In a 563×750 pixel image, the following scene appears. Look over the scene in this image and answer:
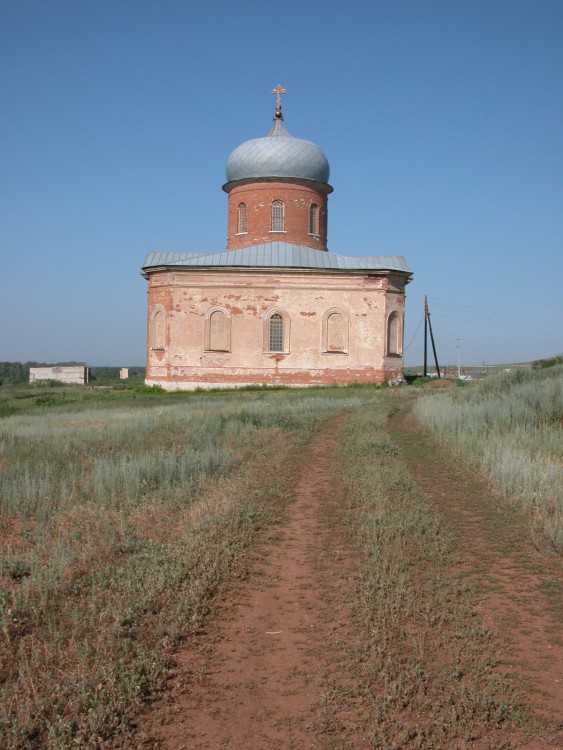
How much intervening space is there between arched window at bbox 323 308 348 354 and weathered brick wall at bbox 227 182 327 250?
441 cm

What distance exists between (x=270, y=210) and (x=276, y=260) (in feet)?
11.2

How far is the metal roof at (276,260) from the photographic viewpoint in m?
33.4

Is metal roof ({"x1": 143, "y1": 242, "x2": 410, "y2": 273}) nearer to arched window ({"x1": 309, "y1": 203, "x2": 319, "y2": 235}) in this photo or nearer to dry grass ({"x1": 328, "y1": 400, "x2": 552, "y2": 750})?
arched window ({"x1": 309, "y1": 203, "x2": 319, "y2": 235})

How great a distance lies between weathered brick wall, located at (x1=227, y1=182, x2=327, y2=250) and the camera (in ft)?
116

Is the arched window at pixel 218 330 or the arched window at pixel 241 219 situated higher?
the arched window at pixel 241 219

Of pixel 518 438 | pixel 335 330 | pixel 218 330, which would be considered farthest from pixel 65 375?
pixel 518 438

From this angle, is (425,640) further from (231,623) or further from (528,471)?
(528,471)

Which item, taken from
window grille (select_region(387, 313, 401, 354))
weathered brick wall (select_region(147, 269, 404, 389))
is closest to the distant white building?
weathered brick wall (select_region(147, 269, 404, 389))

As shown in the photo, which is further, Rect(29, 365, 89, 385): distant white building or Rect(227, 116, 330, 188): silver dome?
Rect(29, 365, 89, 385): distant white building

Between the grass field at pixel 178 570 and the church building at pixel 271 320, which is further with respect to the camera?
the church building at pixel 271 320

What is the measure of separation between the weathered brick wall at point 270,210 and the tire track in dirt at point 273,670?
3026 centimetres

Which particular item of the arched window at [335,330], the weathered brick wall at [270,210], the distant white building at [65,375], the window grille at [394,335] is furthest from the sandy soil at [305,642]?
the distant white building at [65,375]

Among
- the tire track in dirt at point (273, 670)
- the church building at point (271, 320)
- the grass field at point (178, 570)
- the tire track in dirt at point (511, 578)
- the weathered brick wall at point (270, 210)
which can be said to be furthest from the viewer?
the weathered brick wall at point (270, 210)

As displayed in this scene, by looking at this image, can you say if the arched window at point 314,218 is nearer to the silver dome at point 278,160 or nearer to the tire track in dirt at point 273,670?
the silver dome at point 278,160
